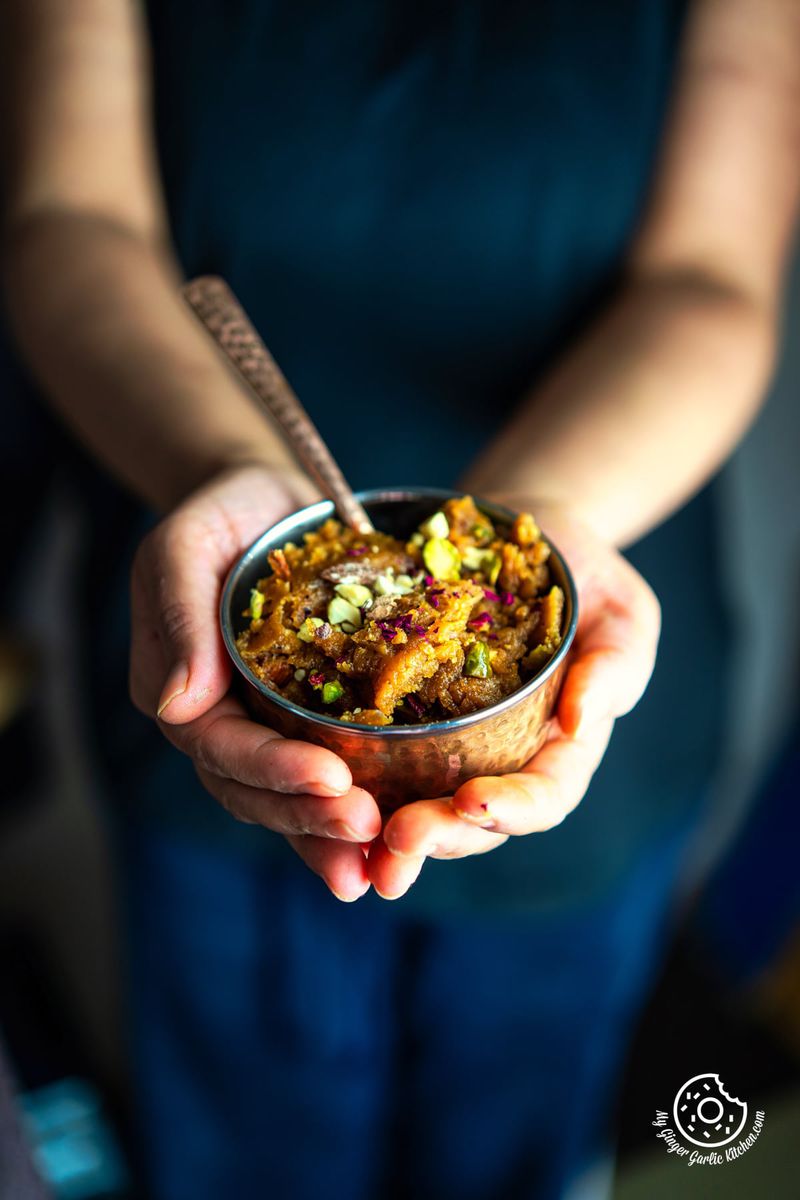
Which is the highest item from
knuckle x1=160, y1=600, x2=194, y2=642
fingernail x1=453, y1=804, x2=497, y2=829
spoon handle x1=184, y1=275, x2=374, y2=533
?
spoon handle x1=184, y1=275, x2=374, y2=533

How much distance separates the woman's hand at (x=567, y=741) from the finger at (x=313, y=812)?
0.8 inches

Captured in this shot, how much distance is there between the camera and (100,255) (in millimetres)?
1288

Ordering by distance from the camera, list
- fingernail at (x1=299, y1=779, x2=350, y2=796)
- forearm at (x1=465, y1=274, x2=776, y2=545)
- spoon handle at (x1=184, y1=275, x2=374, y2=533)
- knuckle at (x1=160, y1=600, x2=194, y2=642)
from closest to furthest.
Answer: fingernail at (x1=299, y1=779, x2=350, y2=796) < knuckle at (x1=160, y1=600, x2=194, y2=642) < spoon handle at (x1=184, y1=275, x2=374, y2=533) < forearm at (x1=465, y1=274, x2=776, y2=545)

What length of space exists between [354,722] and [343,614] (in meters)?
0.13

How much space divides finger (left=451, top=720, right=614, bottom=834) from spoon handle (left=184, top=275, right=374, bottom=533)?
28 cm

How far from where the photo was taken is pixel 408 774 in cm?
74

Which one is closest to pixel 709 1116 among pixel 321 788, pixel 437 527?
pixel 321 788

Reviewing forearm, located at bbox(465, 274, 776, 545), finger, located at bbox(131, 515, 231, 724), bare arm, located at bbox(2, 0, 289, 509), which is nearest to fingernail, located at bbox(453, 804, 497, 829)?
finger, located at bbox(131, 515, 231, 724)

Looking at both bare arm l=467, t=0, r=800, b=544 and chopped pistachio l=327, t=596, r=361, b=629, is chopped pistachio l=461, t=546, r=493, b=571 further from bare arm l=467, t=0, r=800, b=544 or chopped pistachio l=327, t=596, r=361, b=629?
bare arm l=467, t=0, r=800, b=544

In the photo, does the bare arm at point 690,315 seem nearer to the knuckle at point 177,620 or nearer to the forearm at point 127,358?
the forearm at point 127,358

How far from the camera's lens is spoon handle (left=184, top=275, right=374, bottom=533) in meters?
0.95

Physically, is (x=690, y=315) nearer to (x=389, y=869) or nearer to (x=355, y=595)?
(x=355, y=595)

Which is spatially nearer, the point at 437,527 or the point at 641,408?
the point at 437,527

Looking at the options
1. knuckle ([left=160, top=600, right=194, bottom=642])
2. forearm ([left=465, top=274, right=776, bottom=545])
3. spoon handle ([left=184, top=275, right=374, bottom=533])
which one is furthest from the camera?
forearm ([left=465, top=274, right=776, bottom=545])
